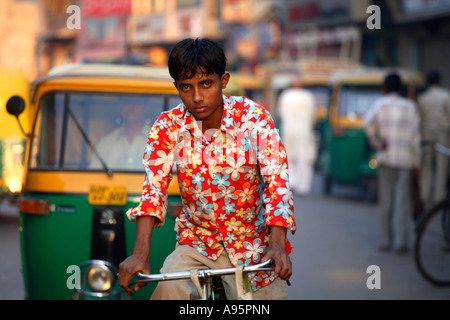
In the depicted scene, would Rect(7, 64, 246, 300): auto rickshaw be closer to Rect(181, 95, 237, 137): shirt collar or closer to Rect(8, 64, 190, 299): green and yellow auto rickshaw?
Rect(8, 64, 190, 299): green and yellow auto rickshaw

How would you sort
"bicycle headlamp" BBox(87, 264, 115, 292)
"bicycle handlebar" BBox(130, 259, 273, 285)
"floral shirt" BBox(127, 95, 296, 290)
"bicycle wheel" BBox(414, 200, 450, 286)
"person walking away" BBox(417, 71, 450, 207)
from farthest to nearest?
"person walking away" BBox(417, 71, 450, 207) → "bicycle wheel" BBox(414, 200, 450, 286) → "bicycle headlamp" BBox(87, 264, 115, 292) → "floral shirt" BBox(127, 95, 296, 290) → "bicycle handlebar" BBox(130, 259, 273, 285)

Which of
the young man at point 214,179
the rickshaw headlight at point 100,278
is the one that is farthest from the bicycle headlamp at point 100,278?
the young man at point 214,179

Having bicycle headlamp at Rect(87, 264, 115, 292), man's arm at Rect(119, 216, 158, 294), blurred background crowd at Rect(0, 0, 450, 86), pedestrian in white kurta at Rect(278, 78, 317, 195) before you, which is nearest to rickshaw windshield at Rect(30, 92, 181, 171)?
bicycle headlamp at Rect(87, 264, 115, 292)

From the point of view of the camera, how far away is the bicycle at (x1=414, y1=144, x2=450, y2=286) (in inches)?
265

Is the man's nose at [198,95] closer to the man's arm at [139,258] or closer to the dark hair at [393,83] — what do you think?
the man's arm at [139,258]

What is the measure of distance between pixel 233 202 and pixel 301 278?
4.24 m

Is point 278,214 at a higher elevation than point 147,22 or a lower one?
lower

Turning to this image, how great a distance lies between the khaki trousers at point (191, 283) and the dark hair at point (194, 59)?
71 centimetres

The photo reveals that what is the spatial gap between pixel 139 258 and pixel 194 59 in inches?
29.8

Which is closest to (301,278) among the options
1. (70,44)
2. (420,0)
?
(420,0)

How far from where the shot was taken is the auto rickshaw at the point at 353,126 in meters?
12.9

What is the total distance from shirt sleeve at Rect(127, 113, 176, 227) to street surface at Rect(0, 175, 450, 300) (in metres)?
3.56
